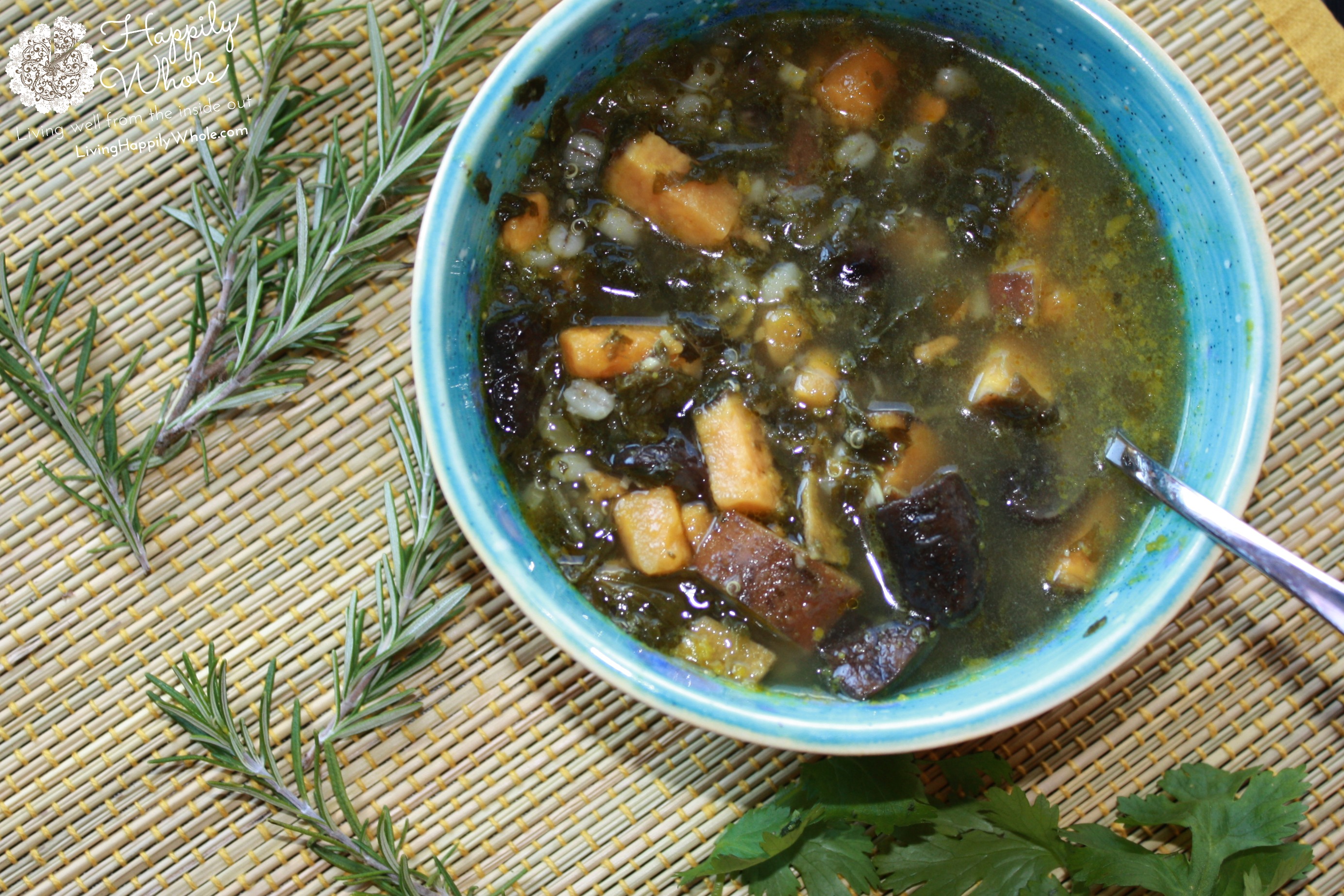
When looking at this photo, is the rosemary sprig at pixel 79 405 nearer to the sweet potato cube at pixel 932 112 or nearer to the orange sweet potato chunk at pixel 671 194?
the orange sweet potato chunk at pixel 671 194

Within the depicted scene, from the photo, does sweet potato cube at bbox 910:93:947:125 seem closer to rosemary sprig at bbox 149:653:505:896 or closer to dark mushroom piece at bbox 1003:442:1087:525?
dark mushroom piece at bbox 1003:442:1087:525

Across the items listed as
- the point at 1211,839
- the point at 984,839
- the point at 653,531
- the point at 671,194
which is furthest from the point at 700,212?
the point at 1211,839

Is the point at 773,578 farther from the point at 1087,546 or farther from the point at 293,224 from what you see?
the point at 293,224

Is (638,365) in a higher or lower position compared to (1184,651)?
higher

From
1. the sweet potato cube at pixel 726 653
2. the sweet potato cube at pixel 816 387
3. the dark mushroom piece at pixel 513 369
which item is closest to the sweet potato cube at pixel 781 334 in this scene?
the sweet potato cube at pixel 816 387

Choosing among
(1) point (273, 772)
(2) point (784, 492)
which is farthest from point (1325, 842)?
(1) point (273, 772)

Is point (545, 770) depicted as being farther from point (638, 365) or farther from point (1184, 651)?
point (1184, 651)

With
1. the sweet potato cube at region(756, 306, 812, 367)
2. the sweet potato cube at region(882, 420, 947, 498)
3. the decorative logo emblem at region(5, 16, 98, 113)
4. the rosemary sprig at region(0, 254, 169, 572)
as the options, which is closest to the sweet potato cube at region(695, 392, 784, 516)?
the sweet potato cube at region(756, 306, 812, 367)
